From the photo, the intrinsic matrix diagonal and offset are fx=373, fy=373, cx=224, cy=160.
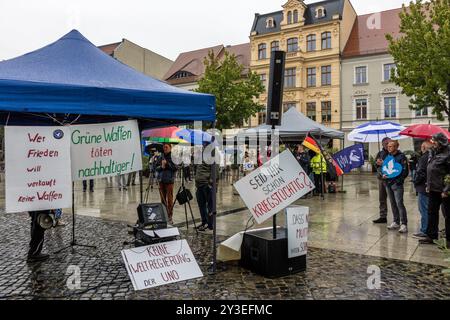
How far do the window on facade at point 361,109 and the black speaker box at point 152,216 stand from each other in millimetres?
35153

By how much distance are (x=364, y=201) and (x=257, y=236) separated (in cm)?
836

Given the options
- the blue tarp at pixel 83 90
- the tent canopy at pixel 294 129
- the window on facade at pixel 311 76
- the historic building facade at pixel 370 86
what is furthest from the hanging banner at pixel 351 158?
the window on facade at pixel 311 76

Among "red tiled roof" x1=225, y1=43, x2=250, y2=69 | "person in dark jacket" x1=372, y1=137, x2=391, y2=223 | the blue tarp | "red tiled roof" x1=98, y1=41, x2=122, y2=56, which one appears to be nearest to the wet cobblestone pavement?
the blue tarp

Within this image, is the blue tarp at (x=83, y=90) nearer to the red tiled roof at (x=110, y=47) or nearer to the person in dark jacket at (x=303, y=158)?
the person in dark jacket at (x=303, y=158)

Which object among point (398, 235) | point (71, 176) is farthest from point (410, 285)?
point (71, 176)

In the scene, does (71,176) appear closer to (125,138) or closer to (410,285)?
(125,138)

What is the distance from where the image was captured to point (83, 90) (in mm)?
4285

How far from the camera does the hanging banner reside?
13.3 metres

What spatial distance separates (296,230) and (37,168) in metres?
3.29

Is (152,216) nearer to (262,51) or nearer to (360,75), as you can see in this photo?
(360,75)

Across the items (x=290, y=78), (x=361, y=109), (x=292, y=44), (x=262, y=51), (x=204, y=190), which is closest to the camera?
(x=204, y=190)

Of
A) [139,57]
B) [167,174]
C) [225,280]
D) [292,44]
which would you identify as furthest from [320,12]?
[225,280]

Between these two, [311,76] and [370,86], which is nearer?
[370,86]

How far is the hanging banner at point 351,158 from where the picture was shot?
1327 cm
